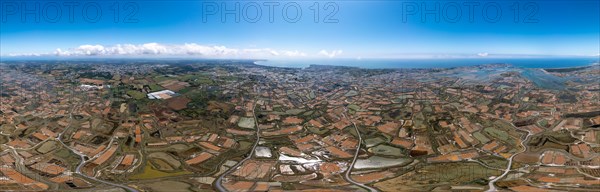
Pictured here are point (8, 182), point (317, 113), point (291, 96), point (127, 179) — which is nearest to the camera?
point (8, 182)

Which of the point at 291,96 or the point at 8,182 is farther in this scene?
the point at 291,96

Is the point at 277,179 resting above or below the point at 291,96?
below

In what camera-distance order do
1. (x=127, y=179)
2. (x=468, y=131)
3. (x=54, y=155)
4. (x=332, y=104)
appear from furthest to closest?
(x=332, y=104) < (x=468, y=131) < (x=54, y=155) < (x=127, y=179)

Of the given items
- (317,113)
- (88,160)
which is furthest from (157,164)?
(317,113)

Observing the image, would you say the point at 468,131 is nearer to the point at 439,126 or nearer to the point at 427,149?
the point at 439,126

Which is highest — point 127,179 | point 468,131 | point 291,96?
point 291,96

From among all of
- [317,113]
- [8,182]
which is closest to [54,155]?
[8,182]
